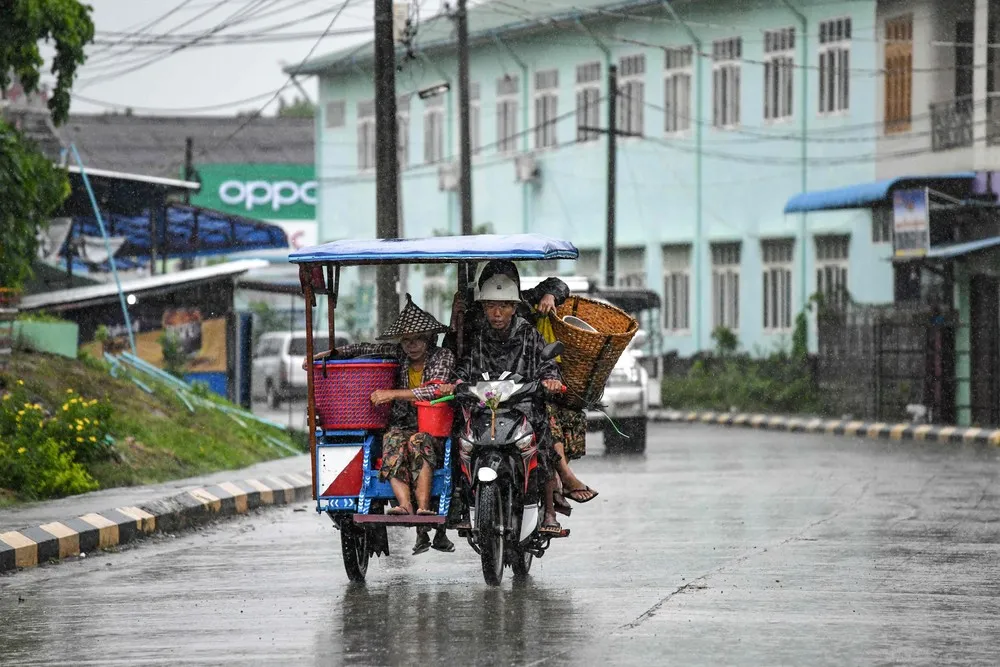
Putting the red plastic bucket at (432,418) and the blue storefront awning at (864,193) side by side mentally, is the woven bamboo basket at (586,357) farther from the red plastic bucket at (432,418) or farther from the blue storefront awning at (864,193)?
the blue storefront awning at (864,193)

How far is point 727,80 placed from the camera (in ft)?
128

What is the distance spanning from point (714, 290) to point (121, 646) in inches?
1262

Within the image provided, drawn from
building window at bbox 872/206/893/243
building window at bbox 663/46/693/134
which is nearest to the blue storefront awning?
building window at bbox 872/206/893/243

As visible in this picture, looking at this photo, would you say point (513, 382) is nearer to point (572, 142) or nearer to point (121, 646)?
point (121, 646)

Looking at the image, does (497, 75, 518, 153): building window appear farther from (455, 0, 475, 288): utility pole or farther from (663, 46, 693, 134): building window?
(455, 0, 475, 288): utility pole

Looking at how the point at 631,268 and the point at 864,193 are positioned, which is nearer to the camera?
the point at 864,193

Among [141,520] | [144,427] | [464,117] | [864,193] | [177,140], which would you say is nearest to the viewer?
[141,520]

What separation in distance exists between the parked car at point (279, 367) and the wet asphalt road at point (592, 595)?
25.9 meters

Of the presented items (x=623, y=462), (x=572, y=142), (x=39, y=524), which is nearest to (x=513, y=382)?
(x=39, y=524)

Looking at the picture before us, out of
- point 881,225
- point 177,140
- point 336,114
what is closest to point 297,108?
point 177,140

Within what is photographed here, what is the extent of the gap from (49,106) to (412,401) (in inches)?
502

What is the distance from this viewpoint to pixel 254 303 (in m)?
Answer: 55.2

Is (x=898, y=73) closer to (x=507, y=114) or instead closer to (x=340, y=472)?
(x=507, y=114)

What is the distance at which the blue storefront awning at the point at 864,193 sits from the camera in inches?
1230
